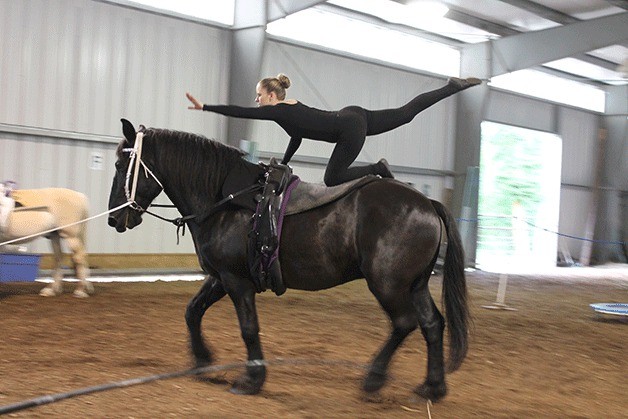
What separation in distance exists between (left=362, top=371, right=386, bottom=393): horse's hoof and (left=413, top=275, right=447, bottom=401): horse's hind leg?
0.72 feet

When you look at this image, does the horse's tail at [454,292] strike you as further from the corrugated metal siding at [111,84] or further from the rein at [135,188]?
the corrugated metal siding at [111,84]

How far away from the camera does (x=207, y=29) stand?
12.2 metres

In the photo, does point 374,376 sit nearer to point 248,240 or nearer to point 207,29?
point 248,240

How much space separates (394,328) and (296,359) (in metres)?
1.39

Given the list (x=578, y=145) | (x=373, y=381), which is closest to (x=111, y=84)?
(x=373, y=381)

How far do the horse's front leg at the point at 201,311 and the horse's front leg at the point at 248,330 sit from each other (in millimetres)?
241

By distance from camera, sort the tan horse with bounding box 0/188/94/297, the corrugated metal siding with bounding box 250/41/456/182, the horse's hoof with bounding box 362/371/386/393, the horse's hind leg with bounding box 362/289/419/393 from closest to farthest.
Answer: the horse's hind leg with bounding box 362/289/419/393 < the horse's hoof with bounding box 362/371/386/393 < the tan horse with bounding box 0/188/94/297 < the corrugated metal siding with bounding box 250/41/456/182

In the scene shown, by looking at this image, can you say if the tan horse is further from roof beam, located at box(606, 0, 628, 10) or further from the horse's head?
roof beam, located at box(606, 0, 628, 10)

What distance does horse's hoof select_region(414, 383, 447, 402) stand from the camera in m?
4.29

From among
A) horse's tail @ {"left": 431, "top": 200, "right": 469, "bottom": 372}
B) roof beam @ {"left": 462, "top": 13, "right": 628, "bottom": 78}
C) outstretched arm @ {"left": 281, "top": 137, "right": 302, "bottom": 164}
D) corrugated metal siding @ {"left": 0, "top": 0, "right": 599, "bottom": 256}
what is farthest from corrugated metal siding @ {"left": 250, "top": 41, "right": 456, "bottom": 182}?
horse's tail @ {"left": 431, "top": 200, "right": 469, "bottom": 372}

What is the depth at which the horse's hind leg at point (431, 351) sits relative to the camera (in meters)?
4.29

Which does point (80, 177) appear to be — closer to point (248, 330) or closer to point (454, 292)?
point (248, 330)

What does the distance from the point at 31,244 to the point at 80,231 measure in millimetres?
1741

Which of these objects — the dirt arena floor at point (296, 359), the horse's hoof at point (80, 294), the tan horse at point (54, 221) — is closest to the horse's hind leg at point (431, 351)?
the dirt arena floor at point (296, 359)
